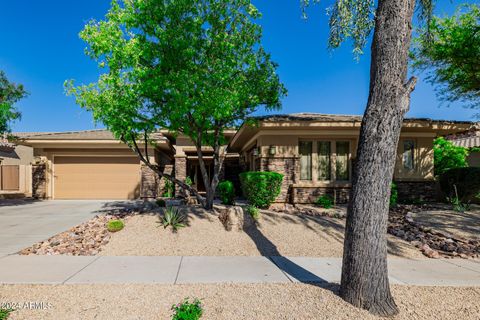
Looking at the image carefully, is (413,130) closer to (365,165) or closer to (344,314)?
(365,165)

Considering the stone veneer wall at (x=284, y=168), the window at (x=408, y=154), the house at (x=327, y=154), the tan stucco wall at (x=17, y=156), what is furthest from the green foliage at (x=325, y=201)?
the tan stucco wall at (x=17, y=156)

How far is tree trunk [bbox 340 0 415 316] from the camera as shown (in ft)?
11.6

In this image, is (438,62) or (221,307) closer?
(221,307)

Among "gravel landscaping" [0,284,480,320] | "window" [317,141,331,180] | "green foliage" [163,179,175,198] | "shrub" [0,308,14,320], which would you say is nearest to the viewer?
"shrub" [0,308,14,320]

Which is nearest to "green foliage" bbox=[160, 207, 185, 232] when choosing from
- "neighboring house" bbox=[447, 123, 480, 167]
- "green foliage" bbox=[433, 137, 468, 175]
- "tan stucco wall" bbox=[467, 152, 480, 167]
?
"green foliage" bbox=[433, 137, 468, 175]

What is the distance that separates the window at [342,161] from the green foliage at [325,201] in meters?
1.05

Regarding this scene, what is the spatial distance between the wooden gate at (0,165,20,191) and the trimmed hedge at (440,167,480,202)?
2447 cm

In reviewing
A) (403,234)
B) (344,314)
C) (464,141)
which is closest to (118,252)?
(344,314)

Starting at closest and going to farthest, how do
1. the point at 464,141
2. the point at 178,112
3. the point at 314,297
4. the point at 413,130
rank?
the point at 314,297 < the point at 178,112 < the point at 413,130 < the point at 464,141

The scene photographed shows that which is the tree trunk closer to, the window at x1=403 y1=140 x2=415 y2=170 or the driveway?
the driveway

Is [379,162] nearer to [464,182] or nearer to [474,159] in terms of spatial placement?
[464,182]

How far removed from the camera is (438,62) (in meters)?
12.6

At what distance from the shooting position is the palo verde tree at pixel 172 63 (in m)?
7.09

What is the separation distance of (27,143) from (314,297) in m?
17.9
